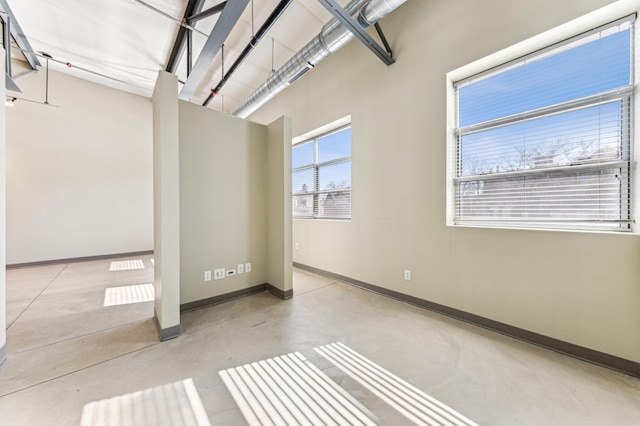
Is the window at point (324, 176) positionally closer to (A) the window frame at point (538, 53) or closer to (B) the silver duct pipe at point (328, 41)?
(B) the silver duct pipe at point (328, 41)

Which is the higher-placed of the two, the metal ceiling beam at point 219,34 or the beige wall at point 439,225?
the metal ceiling beam at point 219,34

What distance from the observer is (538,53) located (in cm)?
221

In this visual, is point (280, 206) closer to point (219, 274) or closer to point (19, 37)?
point (219, 274)

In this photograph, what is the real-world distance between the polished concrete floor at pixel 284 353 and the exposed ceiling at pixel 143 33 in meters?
3.92

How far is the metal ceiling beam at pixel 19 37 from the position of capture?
10.6 feet

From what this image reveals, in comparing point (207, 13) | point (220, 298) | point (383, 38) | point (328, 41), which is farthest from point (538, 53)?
point (220, 298)

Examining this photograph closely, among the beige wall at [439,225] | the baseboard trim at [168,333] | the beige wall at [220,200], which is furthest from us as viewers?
the beige wall at [220,200]

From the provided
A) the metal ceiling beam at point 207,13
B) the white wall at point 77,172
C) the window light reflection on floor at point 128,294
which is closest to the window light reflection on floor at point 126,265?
the white wall at point 77,172

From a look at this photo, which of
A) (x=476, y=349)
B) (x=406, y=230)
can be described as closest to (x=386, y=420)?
(x=476, y=349)

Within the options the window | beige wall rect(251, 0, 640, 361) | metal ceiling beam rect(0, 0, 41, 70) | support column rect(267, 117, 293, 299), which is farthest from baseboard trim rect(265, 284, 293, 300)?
metal ceiling beam rect(0, 0, 41, 70)

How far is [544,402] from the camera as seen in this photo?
1.49 metres

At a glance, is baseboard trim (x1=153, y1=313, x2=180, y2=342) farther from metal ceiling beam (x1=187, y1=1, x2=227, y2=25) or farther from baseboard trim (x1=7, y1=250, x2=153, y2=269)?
baseboard trim (x1=7, y1=250, x2=153, y2=269)

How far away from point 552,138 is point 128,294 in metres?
5.49

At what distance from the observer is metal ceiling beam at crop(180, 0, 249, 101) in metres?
2.51
